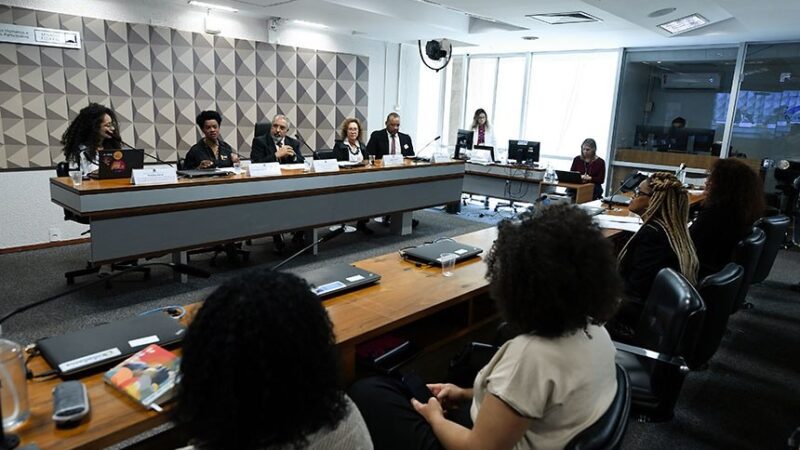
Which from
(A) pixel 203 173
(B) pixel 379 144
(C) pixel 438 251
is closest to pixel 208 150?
(A) pixel 203 173

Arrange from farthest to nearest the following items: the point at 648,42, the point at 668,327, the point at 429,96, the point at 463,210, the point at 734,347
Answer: the point at 429,96 < the point at 463,210 < the point at 648,42 < the point at 734,347 < the point at 668,327

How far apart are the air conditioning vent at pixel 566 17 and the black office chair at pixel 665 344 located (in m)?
4.02

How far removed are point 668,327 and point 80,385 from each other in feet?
5.57

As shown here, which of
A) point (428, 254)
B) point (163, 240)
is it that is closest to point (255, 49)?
point (163, 240)

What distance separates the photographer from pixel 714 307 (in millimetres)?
1851

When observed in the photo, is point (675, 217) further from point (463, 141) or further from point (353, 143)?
point (463, 141)

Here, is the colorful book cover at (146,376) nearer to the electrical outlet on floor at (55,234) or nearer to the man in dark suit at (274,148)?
the man in dark suit at (274,148)

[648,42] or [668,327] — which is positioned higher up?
[648,42]

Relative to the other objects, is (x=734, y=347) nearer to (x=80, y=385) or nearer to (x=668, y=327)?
(x=668, y=327)

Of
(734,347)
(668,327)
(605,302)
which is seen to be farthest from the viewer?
(734,347)

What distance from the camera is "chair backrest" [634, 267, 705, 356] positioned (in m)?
1.56

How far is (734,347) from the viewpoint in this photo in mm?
3074

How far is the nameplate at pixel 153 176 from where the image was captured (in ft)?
10.9

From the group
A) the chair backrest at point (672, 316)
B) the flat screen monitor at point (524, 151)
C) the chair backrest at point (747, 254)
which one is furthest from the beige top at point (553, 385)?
the flat screen monitor at point (524, 151)
